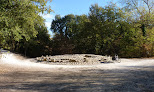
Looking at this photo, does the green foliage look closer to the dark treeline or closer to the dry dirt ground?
the dark treeline

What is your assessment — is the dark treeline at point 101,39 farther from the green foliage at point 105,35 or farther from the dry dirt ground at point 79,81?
the dry dirt ground at point 79,81

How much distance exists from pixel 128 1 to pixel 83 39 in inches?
418

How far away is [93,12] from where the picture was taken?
2481 centimetres

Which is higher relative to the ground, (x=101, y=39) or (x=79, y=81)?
(x=101, y=39)

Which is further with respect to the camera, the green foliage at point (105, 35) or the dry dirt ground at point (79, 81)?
the green foliage at point (105, 35)

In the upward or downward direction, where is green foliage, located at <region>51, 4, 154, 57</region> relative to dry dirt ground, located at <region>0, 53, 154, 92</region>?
upward

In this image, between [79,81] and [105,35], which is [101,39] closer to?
[105,35]

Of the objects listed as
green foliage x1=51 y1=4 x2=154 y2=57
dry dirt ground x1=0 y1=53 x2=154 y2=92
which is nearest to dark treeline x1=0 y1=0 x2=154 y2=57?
green foliage x1=51 y1=4 x2=154 y2=57

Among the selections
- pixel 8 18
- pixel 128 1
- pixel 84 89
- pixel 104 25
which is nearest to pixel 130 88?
pixel 84 89

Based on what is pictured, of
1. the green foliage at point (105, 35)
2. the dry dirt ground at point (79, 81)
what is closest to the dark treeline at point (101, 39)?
the green foliage at point (105, 35)

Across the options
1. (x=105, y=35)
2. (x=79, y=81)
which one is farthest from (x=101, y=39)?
(x=79, y=81)

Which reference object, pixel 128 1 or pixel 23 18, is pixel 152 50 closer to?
pixel 128 1

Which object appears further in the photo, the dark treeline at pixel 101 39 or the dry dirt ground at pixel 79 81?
the dark treeline at pixel 101 39

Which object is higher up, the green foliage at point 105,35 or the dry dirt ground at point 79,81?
the green foliage at point 105,35
